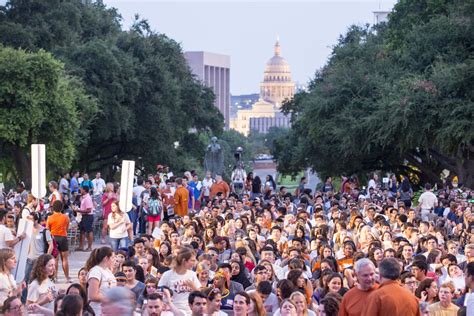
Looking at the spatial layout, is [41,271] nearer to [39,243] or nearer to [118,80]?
[39,243]

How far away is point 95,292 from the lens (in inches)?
560

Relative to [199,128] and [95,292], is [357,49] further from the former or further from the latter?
[95,292]

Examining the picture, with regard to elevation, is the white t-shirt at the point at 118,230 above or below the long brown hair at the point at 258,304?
above

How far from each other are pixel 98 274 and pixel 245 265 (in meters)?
4.45

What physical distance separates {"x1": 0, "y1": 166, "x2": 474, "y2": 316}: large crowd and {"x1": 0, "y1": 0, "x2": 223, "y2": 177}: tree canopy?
2624 centimetres

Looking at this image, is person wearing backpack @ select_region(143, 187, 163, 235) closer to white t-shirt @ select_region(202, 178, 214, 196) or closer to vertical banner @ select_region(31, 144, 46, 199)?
white t-shirt @ select_region(202, 178, 214, 196)

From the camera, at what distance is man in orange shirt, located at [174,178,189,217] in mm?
32969

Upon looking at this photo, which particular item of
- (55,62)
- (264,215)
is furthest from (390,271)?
(55,62)

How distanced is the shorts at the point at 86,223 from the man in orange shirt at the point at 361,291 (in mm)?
17872

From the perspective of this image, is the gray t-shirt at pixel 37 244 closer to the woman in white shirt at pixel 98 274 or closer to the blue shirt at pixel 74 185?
the woman in white shirt at pixel 98 274

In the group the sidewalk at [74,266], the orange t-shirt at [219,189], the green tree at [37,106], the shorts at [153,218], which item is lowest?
the sidewalk at [74,266]

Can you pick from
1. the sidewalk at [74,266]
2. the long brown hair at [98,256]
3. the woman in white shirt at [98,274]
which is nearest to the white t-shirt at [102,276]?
the woman in white shirt at [98,274]

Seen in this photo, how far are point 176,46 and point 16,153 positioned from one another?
69.5ft

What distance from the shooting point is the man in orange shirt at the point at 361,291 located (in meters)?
12.0
